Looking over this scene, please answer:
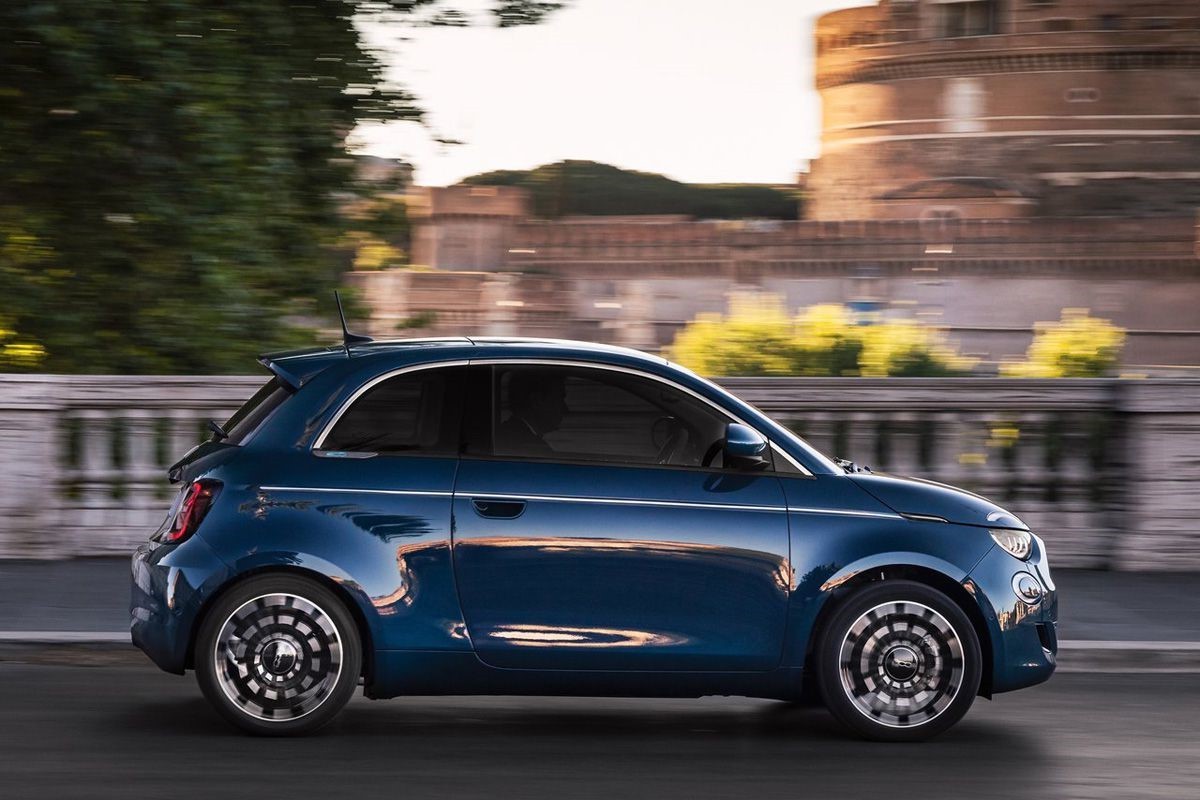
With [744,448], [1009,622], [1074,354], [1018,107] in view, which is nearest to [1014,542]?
[1009,622]

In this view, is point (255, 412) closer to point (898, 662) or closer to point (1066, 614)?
point (898, 662)

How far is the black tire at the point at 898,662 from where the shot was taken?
6285 millimetres

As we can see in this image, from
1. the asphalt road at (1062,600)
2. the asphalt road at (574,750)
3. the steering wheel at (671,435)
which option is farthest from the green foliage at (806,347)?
the steering wheel at (671,435)

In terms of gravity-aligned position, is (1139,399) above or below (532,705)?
above

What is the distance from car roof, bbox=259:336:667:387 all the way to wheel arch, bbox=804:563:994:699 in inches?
44.1

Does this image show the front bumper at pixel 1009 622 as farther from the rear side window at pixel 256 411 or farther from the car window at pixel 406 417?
the rear side window at pixel 256 411

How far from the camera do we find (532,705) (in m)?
7.10

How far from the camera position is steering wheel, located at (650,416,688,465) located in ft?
21.0

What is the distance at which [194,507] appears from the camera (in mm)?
6262

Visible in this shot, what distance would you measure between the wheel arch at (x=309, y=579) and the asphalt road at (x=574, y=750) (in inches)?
13.3

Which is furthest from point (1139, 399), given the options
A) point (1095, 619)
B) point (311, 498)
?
point (311, 498)

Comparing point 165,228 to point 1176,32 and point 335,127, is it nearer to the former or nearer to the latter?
point 335,127

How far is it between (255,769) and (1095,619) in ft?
16.5

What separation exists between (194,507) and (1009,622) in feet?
10.1
